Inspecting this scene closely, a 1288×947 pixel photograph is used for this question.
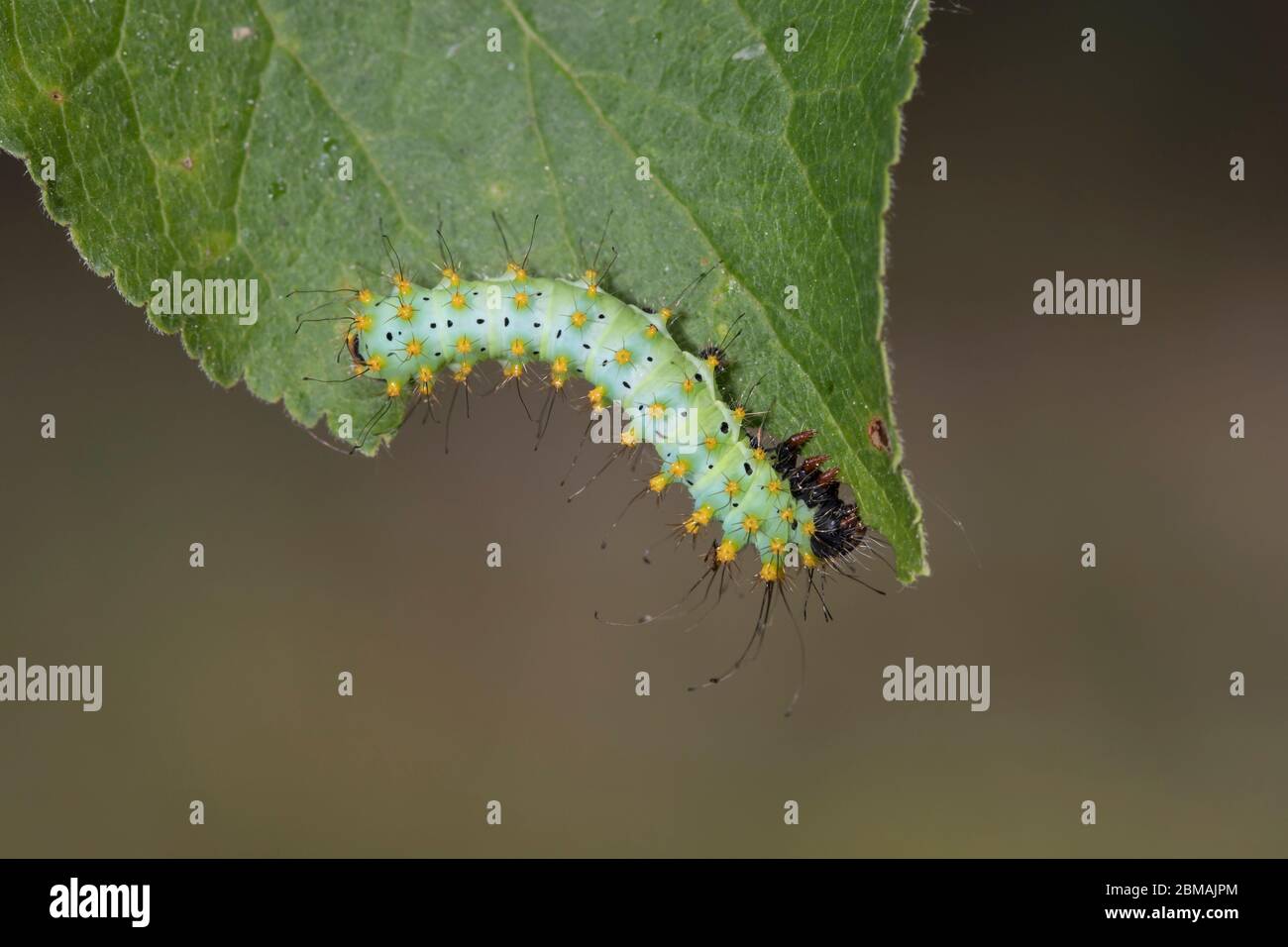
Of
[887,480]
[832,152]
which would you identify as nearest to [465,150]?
[832,152]

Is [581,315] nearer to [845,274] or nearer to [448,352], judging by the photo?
[448,352]

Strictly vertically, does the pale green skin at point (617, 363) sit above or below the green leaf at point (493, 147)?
below

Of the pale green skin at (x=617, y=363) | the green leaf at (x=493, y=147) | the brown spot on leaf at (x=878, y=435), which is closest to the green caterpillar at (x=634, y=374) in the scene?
the pale green skin at (x=617, y=363)

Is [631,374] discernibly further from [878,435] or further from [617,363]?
[878,435]

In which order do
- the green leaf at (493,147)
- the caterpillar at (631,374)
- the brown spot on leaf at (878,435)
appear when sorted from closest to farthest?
the green leaf at (493,147), the brown spot on leaf at (878,435), the caterpillar at (631,374)

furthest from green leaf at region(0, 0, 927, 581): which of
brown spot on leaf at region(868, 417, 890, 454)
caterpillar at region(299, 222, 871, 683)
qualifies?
caterpillar at region(299, 222, 871, 683)

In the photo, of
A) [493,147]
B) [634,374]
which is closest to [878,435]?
[634,374]

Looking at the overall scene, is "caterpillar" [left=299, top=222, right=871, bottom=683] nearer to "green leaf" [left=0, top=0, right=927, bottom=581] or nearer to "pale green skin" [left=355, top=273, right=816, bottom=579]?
"pale green skin" [left=355, top=273, right=816, bottom=579]

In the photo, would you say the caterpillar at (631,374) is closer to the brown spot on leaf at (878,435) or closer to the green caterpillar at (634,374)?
the green caterpillar at (634,374)
